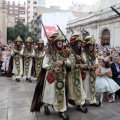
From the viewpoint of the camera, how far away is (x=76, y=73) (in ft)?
14.1

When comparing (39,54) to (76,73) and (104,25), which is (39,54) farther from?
(104,25)

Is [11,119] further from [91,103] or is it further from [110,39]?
[110,39]

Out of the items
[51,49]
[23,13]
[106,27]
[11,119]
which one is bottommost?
[11,119]

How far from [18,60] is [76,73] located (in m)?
4.34

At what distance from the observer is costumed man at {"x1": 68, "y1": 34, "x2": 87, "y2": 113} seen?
4254 millimetres

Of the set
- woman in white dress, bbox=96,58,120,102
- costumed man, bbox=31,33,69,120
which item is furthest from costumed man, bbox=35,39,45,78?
costumed man, bbox=31,33,69,120

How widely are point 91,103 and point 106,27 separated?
18.8m

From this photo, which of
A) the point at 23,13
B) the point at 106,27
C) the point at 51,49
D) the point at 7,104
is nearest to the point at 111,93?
the point at 51,49

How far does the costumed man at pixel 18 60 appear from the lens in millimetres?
8047

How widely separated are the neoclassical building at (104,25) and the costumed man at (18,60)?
46.8ft

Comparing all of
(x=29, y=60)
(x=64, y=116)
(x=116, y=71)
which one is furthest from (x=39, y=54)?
(x=64, y=116)

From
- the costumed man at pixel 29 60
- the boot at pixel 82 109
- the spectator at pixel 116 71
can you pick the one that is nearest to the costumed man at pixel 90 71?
the boot at pixel 82 109

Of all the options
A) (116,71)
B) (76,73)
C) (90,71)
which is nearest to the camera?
(76,73)

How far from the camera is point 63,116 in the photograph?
13.4ft
